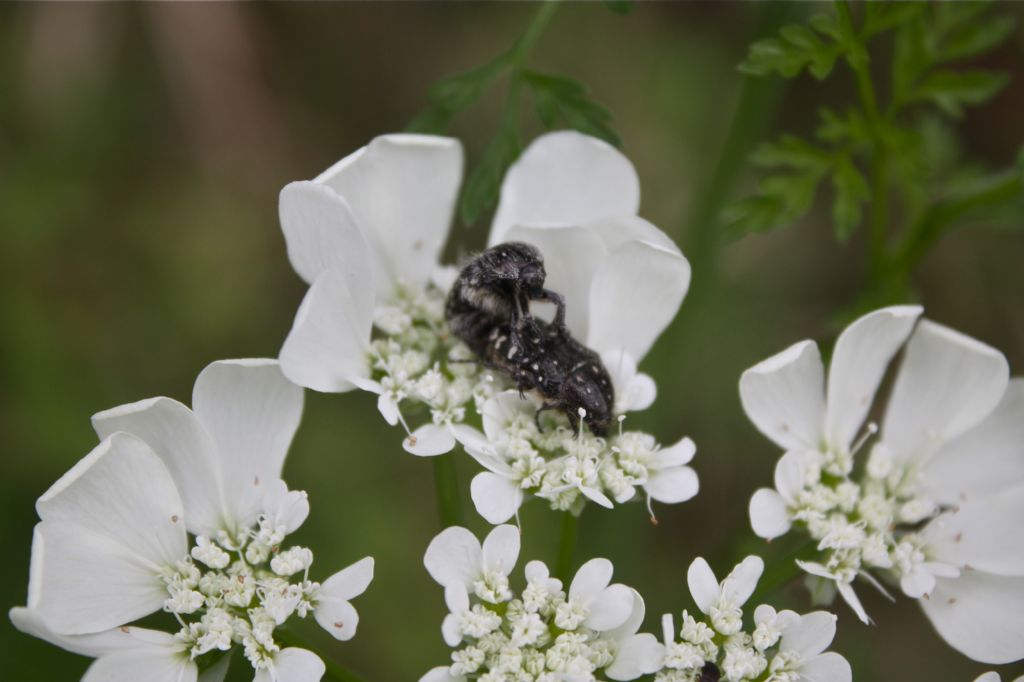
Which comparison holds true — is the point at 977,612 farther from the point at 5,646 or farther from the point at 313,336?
the point at 5,646

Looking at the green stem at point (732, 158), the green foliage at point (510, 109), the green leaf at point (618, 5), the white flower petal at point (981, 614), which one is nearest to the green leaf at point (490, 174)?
the green foliage at point (510, 109)

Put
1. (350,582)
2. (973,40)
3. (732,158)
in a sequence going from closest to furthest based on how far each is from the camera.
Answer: (350,582)
(973,40)
(732,158)

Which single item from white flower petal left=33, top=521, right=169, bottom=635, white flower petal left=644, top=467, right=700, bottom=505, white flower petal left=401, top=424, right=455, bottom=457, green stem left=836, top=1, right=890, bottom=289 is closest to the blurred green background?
green stem left=836, top=1, right=890, bottom=289

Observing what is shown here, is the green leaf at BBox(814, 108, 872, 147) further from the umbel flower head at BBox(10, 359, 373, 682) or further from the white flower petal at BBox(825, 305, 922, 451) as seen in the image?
the umbel flower head at BBox(10, 359, 373, 682)

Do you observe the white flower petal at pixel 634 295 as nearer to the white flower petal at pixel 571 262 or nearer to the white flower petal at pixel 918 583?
the white flower petal at pixel 571 262

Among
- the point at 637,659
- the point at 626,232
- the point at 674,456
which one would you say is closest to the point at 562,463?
the point at 674,456

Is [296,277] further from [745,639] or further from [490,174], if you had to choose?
[745,639]

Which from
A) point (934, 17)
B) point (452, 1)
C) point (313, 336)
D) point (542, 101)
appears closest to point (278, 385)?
point (313, 336)
